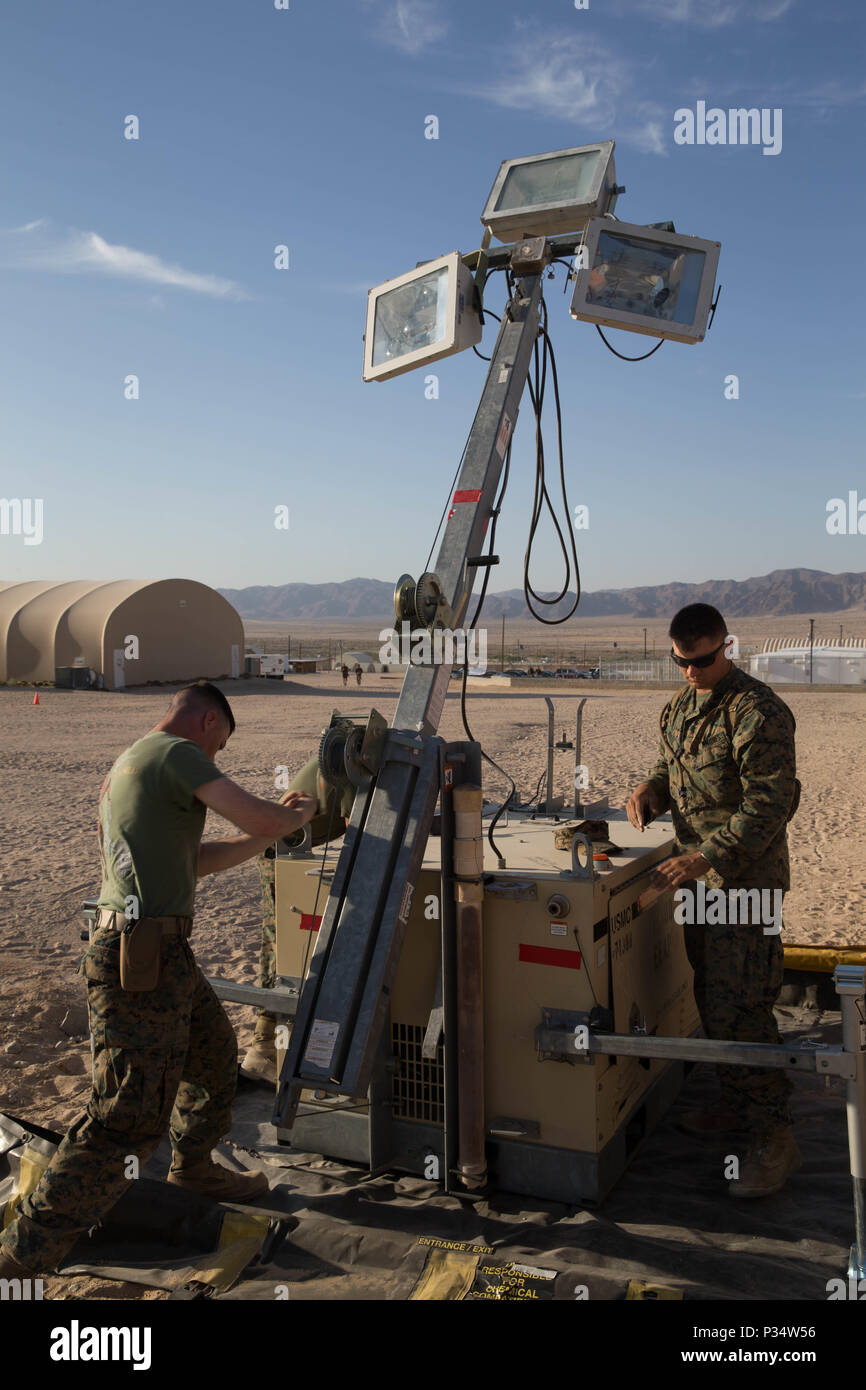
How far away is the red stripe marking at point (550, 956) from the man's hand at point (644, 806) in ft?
3.54

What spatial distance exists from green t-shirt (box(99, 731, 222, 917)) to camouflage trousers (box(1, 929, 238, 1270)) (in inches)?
5.7

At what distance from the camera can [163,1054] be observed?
3469 mm

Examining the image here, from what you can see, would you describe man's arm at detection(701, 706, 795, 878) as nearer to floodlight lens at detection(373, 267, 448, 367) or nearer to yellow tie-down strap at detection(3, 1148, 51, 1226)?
floodlight lens at detection(373, 267, 448, 367)

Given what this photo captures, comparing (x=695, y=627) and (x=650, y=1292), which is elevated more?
(x=695, y=627)

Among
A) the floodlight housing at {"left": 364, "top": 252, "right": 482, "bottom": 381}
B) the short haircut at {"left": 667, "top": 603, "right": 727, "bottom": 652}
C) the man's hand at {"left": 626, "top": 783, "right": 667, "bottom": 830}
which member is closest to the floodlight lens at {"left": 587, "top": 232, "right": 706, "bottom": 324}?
the floodlight housing at {"left": 364, "top": 252, "right": 482, "bottom": 381}

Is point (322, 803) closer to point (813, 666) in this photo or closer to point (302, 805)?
point (302, 805)

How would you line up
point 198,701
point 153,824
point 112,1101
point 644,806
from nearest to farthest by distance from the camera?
point 112,1101
point 153,824
point 198,701
point 644,806

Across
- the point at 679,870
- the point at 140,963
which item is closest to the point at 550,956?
the point at 679,870

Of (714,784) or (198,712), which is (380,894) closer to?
(198,712)

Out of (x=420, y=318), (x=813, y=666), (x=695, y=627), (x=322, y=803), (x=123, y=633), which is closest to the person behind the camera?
(x=695, y=627)

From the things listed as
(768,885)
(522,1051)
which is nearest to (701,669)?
(768,885)

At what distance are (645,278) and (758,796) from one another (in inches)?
87.6

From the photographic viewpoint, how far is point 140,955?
3.39 meters
